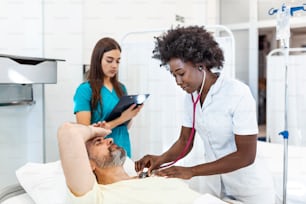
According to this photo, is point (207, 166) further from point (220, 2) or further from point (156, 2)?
point (220, 2)

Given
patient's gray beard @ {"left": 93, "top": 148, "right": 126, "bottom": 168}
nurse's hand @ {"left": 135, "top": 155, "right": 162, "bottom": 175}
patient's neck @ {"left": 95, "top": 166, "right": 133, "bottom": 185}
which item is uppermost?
patient's gray beard @ {"left": 93, "top": 148, "right": 126, "bottom": 168}

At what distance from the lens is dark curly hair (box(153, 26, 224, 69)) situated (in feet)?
4.22

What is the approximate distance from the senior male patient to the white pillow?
0.23 meters

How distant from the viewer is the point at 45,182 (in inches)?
60.4

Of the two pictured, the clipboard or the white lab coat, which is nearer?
the white lab coat

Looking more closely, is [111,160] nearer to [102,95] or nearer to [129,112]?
[129,112]

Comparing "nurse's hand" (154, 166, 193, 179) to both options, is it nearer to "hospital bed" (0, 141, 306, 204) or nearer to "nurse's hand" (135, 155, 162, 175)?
"nurse's hand" (135, 155, 162, 175)

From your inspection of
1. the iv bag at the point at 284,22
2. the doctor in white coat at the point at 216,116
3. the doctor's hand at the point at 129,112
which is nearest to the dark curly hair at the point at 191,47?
the doctor in white coat at the point at 216,116

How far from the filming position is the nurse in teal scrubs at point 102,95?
1808 millimetres

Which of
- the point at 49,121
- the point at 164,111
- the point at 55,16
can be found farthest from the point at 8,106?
the point at 164,111

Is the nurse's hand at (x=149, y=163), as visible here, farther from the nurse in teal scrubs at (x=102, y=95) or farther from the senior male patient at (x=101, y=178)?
the nurse in teal scrubs at (x=102, y=95)

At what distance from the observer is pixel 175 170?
4.16 feet

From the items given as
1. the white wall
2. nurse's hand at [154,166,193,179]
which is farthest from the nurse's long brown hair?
nurse's hand at [154,166,193,179]

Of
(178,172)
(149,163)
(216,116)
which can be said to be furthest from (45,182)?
(216,116)
